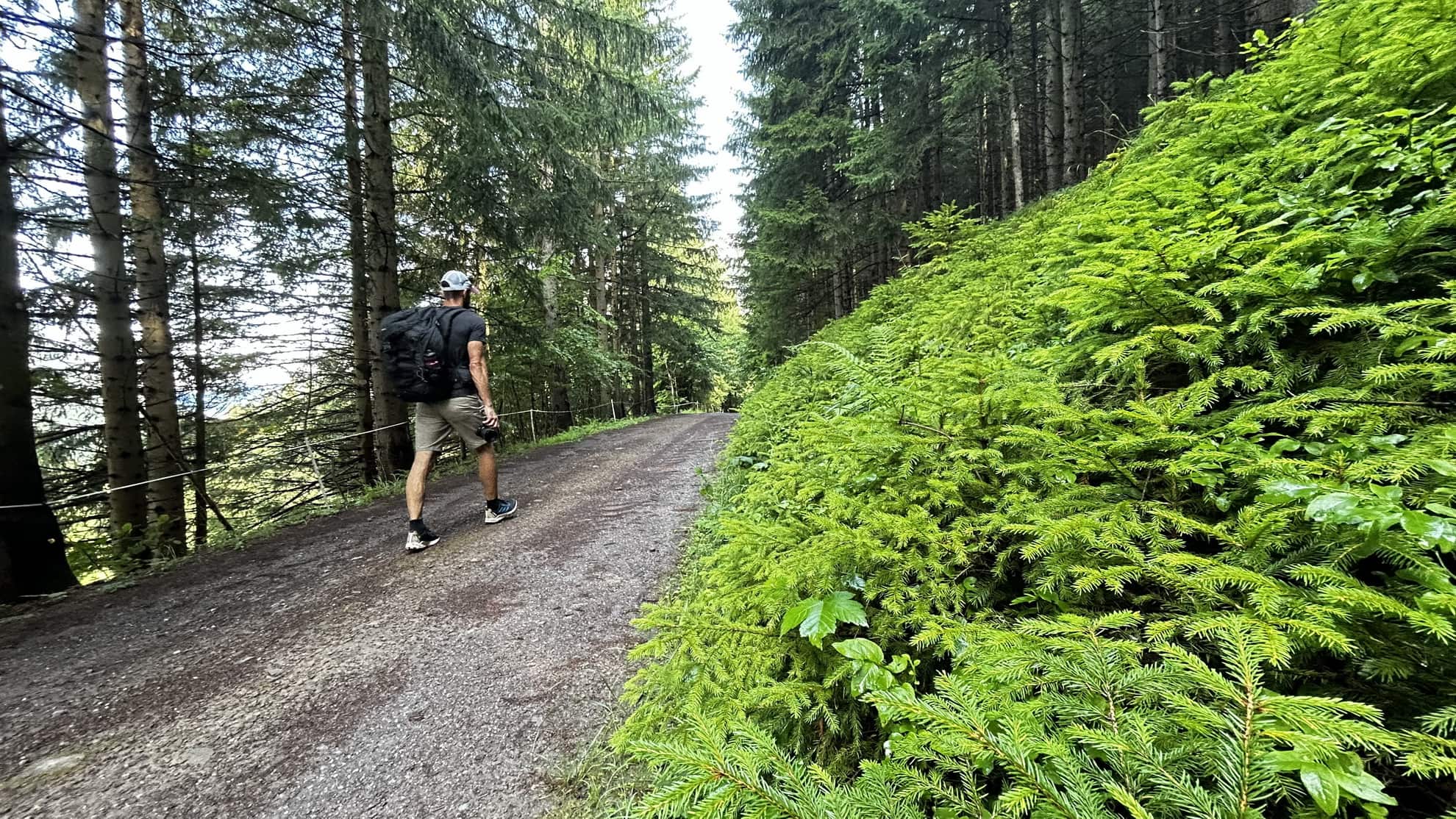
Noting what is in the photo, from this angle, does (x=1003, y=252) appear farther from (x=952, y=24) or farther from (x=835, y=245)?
(x=952, y=24)

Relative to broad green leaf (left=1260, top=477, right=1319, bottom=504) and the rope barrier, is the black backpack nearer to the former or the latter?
the rope barrier

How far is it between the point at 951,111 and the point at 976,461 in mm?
12126

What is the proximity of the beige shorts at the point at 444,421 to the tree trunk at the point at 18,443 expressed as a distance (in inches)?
111

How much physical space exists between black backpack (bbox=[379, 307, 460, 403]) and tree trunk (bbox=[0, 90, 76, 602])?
283cm

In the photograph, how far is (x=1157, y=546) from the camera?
110cm

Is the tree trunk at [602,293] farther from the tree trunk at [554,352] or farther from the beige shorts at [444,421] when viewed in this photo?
the beige shorts at [444,421]

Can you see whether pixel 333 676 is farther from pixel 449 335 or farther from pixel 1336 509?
pixel 1336 509

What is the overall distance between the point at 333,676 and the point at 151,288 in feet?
20.0

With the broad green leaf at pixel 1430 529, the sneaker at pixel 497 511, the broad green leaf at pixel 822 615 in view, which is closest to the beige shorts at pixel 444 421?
the sneaker at pixel 497 511

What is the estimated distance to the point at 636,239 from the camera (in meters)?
20.2

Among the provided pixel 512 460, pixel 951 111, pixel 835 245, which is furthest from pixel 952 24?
pixel 512 460

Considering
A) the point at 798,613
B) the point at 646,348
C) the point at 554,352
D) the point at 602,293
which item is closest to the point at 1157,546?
the point at 798,613

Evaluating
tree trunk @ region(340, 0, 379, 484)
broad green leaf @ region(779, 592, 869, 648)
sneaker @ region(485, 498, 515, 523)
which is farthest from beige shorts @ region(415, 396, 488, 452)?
broad green leaf @ region(779, 592, 869, 648)

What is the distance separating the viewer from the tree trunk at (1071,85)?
9555 mm
